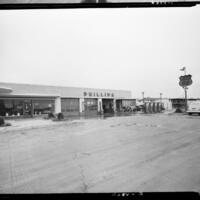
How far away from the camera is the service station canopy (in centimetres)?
192

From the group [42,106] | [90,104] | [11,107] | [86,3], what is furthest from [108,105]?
[86,3]

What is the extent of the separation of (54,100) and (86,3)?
53.3 feet

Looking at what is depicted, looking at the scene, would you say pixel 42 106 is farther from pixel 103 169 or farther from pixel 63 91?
pixel 103 169

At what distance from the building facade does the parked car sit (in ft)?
35.0

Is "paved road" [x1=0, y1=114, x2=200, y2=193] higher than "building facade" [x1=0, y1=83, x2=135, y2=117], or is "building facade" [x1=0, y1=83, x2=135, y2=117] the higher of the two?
"building facade" [x1=0, y1=83, x2=135, y2=117]

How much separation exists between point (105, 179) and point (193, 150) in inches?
100

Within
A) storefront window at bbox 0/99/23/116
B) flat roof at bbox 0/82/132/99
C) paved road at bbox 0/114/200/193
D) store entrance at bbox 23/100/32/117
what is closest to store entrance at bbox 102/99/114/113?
flat roof at bbox 0/82/132/99

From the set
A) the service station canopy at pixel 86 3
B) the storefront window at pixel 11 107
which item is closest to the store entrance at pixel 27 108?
the storefront window at pixel 11 107

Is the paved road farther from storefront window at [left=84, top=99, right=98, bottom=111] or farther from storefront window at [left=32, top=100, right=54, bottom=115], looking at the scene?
storefront window at [left=84, top=99, right=98, bottom=111]

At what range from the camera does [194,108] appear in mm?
13828

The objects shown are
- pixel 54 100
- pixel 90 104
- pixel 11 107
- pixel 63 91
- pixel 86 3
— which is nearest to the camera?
pixel 86 3

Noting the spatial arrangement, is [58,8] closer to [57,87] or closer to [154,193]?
[154,193]
